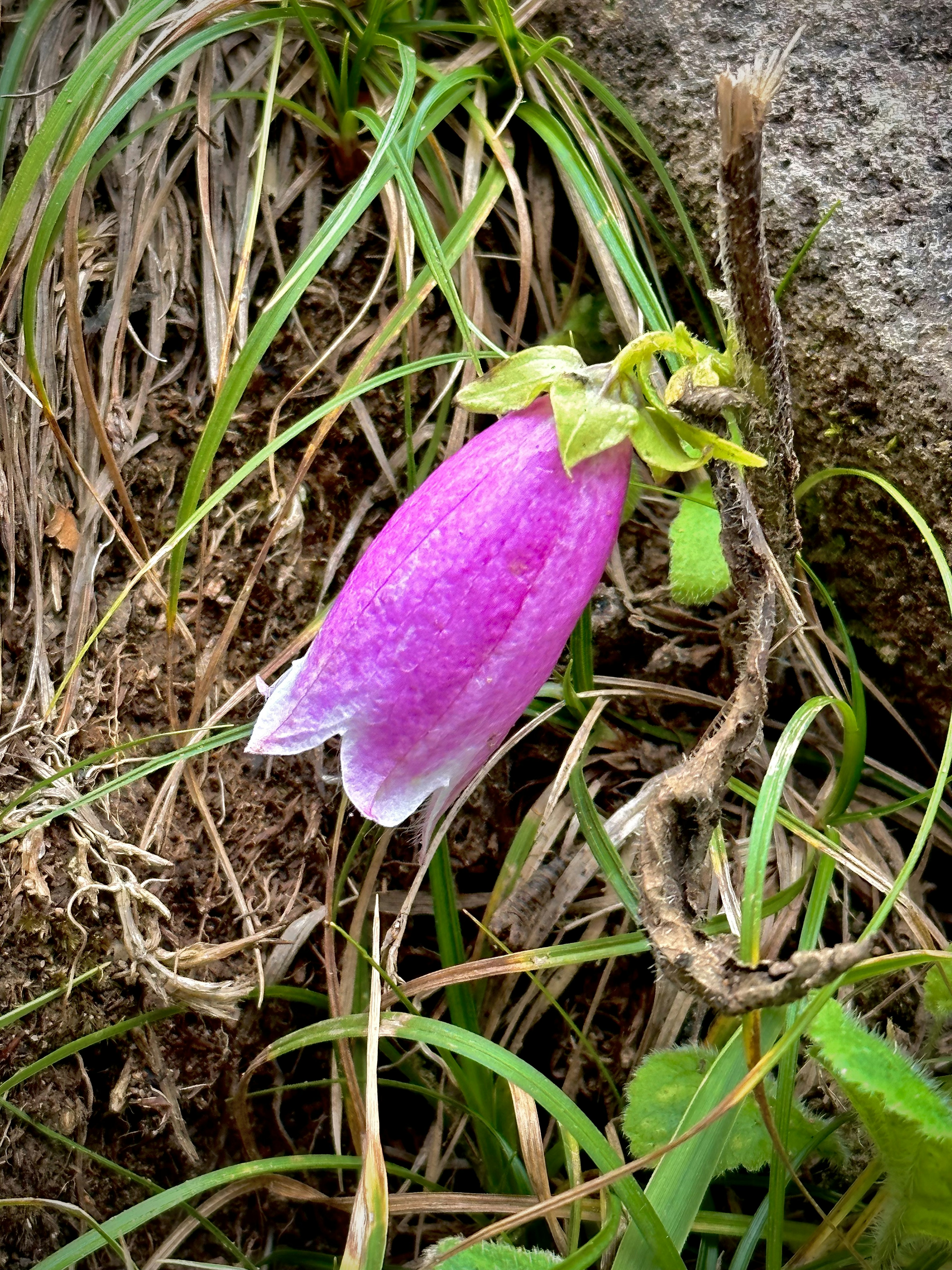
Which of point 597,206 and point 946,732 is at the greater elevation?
point 597,206

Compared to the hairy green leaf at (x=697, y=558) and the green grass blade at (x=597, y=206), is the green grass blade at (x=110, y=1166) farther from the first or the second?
the green grass blade at (x=597, y=206)

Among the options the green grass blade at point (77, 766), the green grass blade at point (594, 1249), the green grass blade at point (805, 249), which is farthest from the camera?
the green grass blade at point (805, 249)

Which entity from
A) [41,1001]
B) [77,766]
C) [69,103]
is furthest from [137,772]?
[69,103]

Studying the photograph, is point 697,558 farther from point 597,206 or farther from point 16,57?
point 16,57

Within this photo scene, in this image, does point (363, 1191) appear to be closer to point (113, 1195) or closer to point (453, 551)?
point (113, 1195)

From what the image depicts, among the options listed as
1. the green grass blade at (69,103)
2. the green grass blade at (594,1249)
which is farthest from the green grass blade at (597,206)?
the green grass blade at (594,1249)

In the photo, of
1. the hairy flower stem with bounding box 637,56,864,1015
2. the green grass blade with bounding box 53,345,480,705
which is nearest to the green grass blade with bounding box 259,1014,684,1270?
the hairy flower stem with bounding box 637,56,864,1015
